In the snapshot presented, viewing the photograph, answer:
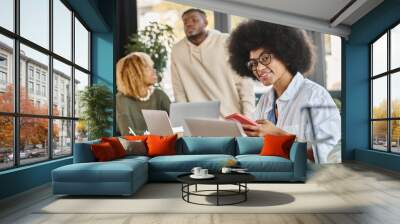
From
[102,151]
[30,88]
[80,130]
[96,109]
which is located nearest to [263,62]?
[96,109]

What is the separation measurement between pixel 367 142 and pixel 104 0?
264 inches

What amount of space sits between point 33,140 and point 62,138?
122 cm

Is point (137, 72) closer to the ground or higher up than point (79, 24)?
closer to the ground

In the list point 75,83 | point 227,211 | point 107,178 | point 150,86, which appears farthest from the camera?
point 150,86

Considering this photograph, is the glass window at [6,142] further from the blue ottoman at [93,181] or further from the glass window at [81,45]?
the glass window at [81,45]

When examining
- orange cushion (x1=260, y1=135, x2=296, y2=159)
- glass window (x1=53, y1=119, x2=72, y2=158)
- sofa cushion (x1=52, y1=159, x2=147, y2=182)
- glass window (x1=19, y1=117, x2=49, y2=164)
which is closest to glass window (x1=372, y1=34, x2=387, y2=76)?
orange cushion (x1=260, y1=135, x2=296, y2=159)

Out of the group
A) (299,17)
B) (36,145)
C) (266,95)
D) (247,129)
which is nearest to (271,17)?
(299,17)

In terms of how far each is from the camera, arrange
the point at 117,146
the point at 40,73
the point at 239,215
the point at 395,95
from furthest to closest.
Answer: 1. the point at 395,95
2. the point at 40,73
3. the point at 117,146
4. the point at 239,215

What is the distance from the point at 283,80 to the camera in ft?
29.9

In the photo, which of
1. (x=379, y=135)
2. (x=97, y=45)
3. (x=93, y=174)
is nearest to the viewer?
(x=93, y=174)

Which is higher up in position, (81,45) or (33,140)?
(81,45)

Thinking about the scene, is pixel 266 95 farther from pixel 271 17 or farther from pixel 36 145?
pixel 36 145

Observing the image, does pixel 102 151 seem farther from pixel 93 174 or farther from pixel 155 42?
pixel 155 42

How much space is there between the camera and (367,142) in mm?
9102
